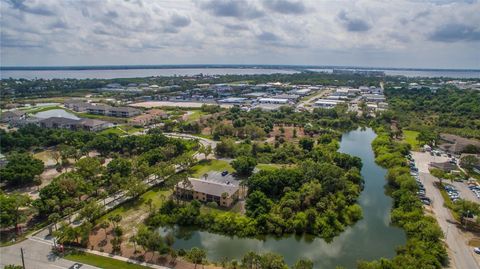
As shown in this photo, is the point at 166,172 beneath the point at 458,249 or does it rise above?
above

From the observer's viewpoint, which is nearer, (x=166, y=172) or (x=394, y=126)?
(x=166, y=172)

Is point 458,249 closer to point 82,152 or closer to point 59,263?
point 59,263

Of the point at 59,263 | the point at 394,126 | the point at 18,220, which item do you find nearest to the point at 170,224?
the point at 59,263

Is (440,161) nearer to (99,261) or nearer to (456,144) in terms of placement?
(456,144)

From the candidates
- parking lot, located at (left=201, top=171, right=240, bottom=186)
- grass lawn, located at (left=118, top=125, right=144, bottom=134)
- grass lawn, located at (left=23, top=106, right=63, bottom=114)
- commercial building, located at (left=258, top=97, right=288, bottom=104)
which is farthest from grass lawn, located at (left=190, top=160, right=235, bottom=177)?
grass lawn, located at (left=23, top=106, right=63, bottom=114)

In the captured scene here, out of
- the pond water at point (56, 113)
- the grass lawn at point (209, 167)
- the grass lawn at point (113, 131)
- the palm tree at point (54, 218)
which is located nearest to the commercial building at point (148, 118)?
the grass lawn at point (113, 131)

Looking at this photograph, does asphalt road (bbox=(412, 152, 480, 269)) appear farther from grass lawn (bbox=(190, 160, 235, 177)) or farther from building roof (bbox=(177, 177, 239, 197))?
grass lawn (bbox=(190, 160, 235, 177))

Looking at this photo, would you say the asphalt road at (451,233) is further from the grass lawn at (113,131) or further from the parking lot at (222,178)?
the grass lawn at (113,131)

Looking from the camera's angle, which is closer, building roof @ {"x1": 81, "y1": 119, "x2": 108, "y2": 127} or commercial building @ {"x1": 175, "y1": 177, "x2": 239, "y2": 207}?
commercial building @ {"x1": 175, "y1": 177, "x2": 239, "y2": 207}
